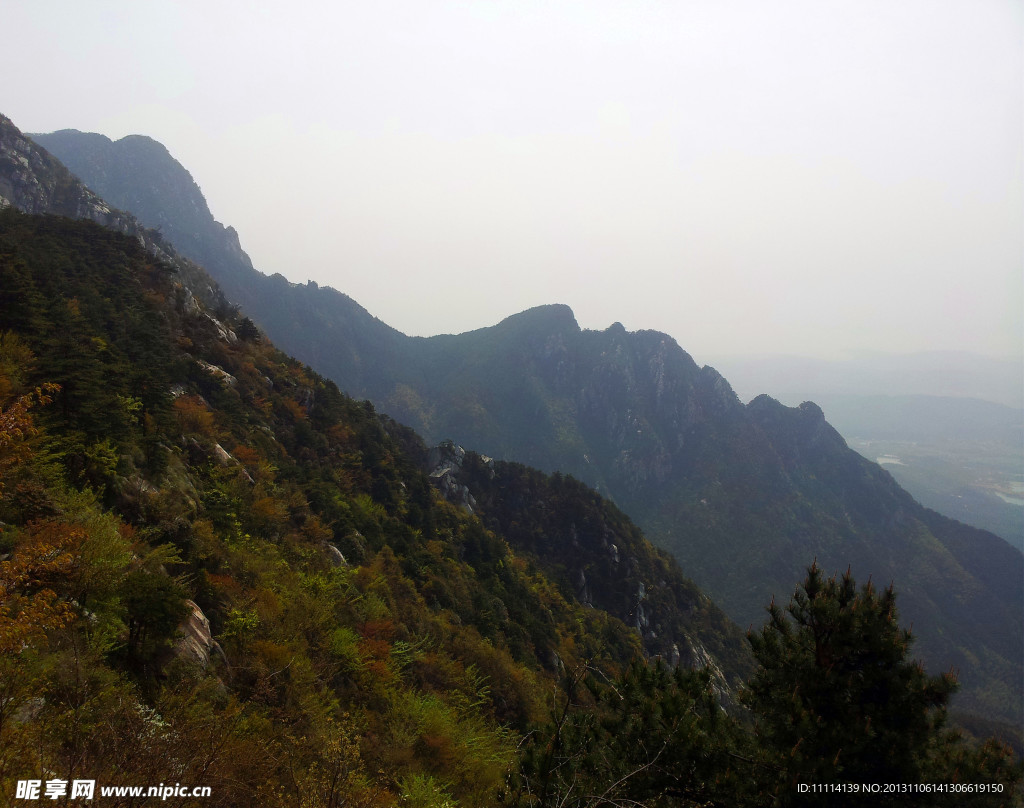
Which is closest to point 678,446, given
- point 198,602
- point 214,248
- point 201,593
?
point 201,593

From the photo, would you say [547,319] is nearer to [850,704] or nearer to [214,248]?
[214,248]

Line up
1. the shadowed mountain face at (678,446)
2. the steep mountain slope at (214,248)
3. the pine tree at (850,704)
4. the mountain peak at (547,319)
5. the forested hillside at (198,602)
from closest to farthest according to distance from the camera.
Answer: the forested hillside at (198,602)
the pine tree at (850,704)
the shadowed mountain face at (678,446)
the steep mountain slope at (214,248)
the mountain peak at (547,319)

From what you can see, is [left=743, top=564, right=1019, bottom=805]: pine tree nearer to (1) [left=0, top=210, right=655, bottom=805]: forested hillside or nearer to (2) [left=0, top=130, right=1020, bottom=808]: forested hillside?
(2) [left=0, top=130, right=1020, bottom=808]: forested hillside

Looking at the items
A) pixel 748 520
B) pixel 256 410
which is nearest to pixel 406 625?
pixel 256 410

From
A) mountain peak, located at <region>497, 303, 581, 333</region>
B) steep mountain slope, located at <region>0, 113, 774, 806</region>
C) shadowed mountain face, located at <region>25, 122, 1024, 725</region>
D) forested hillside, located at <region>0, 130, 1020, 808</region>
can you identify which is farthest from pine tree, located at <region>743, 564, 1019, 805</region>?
mountain peak, located at <region>497, 303, 581, 333</region>

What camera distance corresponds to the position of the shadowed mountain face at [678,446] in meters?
96.0

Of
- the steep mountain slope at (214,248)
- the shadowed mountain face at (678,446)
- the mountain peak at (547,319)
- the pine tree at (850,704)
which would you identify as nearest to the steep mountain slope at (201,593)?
the pine tree at (850,704)

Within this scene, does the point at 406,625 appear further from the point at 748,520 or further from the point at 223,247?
the point at 223,247

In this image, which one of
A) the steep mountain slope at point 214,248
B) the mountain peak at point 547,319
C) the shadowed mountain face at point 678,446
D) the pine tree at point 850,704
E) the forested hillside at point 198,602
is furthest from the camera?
the mountain peak at point 547,319

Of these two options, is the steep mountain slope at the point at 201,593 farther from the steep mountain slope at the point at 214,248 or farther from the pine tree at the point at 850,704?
the steep mountain slope at the point at 214,248

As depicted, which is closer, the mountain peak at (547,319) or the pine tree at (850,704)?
the pine tree at (850,704)

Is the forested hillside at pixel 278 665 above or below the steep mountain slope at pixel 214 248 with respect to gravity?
below

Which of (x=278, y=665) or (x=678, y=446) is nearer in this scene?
(x=278, y=665)

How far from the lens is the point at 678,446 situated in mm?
141875
